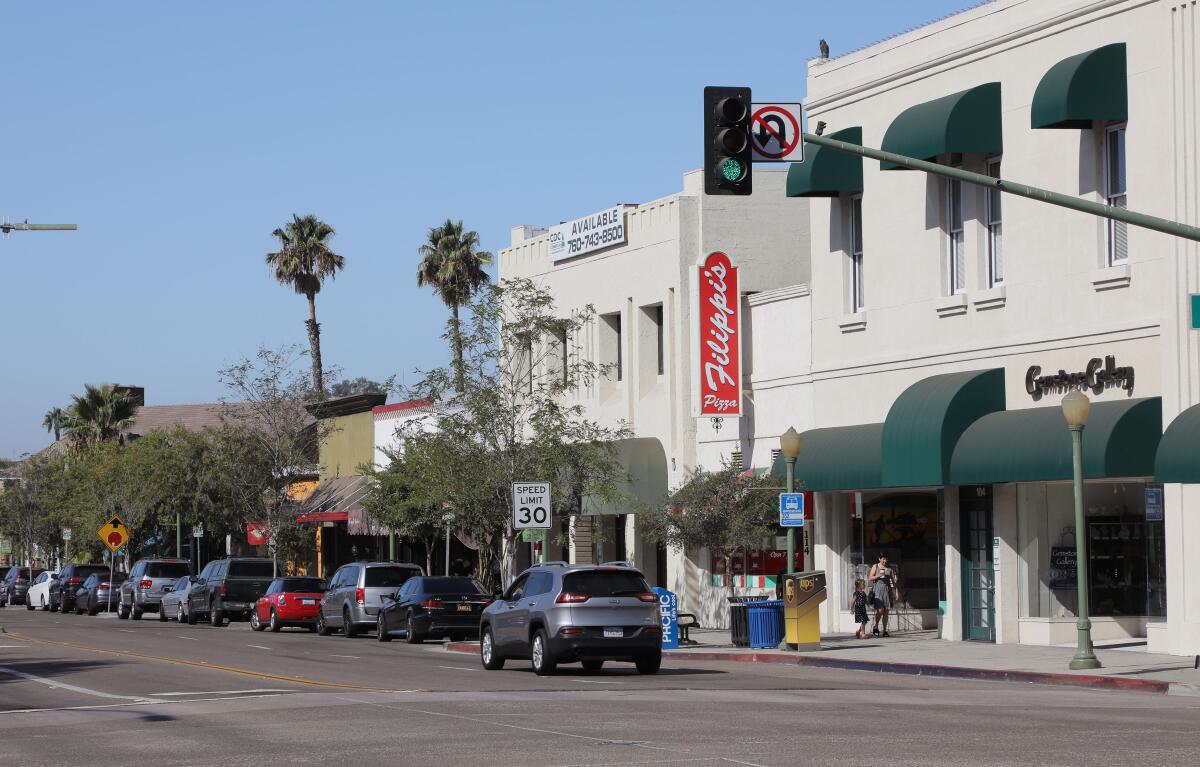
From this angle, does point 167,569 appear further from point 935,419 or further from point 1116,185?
point 1116,185

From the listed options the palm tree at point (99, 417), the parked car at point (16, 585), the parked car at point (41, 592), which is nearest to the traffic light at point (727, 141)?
the parked car at point (41, 592)

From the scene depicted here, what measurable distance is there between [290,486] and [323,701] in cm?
3896

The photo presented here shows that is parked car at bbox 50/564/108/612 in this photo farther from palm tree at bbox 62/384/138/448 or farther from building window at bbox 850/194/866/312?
building window at bbox 850/194/866/312

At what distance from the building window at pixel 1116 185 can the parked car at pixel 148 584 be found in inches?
1343

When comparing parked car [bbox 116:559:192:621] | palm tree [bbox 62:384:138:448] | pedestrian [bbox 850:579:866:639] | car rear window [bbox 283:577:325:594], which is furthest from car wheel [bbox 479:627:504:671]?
palm tree [bbox 62:384:138:448]

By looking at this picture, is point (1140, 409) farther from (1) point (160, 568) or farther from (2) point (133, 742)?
(1) point (160, 568)

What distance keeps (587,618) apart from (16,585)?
5451 centimetres

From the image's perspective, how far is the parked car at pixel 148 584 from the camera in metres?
54.1

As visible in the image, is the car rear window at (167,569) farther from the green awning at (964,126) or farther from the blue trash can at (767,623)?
the green awning at (964,126)

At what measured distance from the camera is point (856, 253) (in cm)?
3441

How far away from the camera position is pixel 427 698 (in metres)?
20.6

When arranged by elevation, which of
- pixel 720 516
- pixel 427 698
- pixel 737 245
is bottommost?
pixel 427 698

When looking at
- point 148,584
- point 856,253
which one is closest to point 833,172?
point 856,253

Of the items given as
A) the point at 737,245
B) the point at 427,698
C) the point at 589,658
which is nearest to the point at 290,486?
the point at 737,245
